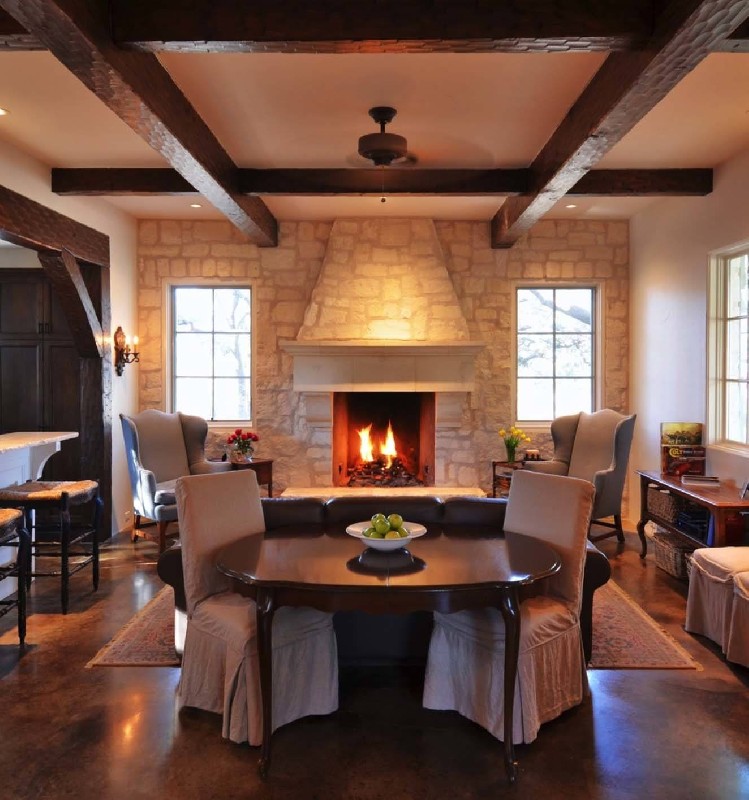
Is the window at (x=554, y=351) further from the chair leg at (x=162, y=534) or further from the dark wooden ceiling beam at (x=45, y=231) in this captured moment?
the dark wooden ceiling beam at (x=45, y=231)

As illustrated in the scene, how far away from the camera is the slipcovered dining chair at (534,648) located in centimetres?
241

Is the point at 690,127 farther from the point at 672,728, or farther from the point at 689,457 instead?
the point at 672,728

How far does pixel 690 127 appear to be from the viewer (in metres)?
3.89

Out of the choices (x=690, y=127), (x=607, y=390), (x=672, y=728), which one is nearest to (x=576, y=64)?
(x=690, y=127)

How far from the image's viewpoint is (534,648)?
8.00ft

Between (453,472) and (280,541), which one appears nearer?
(280,541)

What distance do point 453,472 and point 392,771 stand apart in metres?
4.11

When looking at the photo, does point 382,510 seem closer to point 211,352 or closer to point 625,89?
point 625,89

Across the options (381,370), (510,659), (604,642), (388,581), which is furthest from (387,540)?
(381,370)

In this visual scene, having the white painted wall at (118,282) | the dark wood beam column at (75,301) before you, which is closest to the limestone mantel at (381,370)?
the white painted wall at (118,282)

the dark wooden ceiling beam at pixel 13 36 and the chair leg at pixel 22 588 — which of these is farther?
the chair leg at pixel 22 588

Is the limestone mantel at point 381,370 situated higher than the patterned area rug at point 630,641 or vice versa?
the limestone mantel at point 381,370

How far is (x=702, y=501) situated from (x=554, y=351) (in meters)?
2.81

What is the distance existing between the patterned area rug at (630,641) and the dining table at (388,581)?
995 mm
